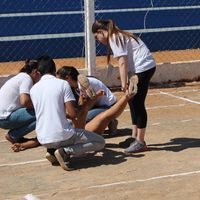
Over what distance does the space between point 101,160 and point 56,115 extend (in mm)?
838

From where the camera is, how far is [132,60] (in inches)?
283

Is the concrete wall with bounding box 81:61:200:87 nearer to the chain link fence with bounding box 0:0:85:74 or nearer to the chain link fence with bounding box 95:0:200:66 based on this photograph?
the chain link fence with bounding box 95:0:200:66

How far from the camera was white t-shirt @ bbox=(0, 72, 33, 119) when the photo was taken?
762 cm

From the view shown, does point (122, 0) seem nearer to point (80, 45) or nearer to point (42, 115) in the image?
point (80, 45)

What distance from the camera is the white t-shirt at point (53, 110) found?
661cm

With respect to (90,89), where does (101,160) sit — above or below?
below

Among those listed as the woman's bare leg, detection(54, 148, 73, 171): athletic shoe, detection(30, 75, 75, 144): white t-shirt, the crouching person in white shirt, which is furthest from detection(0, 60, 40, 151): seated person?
detection(54, 148, 73, 171): athletic shoe

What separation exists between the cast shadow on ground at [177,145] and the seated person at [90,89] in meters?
0.81

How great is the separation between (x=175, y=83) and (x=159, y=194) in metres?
6.90

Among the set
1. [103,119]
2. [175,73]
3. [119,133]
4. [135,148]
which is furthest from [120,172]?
[175,73]

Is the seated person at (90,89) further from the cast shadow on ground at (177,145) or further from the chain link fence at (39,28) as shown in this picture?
the chain link fence at (39,28)

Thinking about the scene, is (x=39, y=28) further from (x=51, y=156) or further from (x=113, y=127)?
(x=51, y=156)

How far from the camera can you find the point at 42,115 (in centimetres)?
668

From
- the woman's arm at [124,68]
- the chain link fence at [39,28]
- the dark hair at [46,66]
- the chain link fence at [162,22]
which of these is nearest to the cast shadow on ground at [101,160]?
the woman's arm at [124,68]
